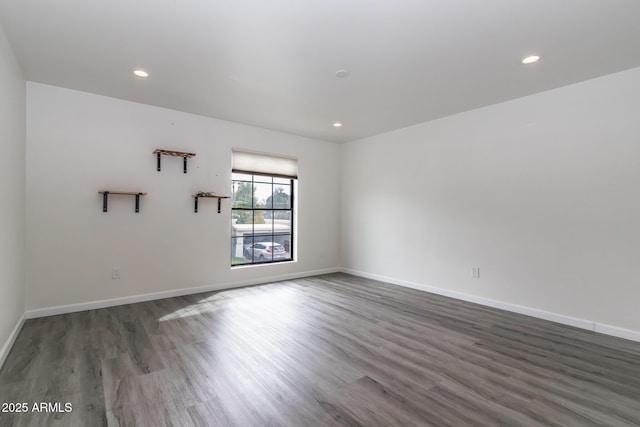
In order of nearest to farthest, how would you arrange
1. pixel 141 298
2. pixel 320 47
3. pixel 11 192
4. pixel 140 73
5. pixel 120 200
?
pixel 320 47 < pixel 11 192 < pixel 140 73 < pixel 120 200 < pixel 141 298

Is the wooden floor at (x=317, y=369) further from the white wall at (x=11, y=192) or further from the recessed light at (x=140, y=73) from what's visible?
the recessed light at (x=140, y=73)

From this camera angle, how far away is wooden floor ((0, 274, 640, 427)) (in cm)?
183

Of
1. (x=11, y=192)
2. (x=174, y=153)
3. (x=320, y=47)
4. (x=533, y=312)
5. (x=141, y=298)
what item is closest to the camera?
(x=320, y=47)

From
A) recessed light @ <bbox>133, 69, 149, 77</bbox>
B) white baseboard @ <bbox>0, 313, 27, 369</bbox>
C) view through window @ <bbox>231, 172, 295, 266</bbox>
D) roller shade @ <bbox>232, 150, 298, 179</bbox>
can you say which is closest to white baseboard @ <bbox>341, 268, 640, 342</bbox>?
view through window @ <bbox>231, 172, 295, 266</bbox>

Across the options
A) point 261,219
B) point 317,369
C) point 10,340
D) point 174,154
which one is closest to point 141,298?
point 10,340

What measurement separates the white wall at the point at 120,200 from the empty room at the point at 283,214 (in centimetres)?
3

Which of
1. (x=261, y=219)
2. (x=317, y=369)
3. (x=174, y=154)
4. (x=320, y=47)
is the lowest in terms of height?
(x=317, y=369)

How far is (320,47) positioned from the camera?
8.64 feet

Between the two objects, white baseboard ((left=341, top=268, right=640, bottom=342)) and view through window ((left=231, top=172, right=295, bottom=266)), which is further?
view through window ((left=231, top=172, right=295, bottom=266))

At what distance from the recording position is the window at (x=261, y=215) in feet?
16.6

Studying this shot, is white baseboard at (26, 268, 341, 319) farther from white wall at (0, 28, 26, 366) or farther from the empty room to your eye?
white wall at (0, 28, 26, 366)

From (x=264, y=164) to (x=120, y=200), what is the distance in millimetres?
2206

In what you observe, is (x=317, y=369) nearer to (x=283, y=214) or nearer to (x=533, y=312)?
(x=533, y=312)

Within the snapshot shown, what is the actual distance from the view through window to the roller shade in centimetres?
10
